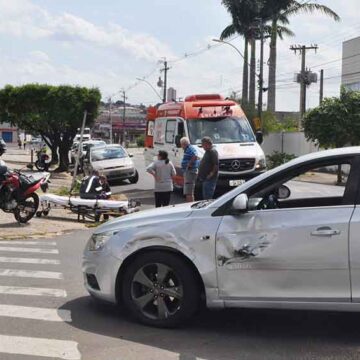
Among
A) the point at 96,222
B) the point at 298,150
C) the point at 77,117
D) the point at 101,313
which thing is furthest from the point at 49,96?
the point at 101,313

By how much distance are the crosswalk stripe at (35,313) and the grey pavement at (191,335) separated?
7 cm

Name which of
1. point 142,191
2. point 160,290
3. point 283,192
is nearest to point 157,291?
point 160,290

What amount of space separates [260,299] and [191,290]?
1.93 ft

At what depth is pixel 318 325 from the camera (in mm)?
5727

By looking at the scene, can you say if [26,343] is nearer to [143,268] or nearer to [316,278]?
[143,268]

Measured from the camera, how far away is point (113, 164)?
24688 mm

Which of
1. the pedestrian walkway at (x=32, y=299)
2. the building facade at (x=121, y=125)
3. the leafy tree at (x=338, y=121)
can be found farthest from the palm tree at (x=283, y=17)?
the building facade at (x=121, y=125)

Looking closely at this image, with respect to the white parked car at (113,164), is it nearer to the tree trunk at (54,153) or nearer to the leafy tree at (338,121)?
the leafy tree at (338,121)

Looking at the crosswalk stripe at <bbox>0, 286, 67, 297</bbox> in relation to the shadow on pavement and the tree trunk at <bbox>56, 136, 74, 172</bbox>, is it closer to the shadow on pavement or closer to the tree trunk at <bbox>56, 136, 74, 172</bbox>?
the shadow on pavement

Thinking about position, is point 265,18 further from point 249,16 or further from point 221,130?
point 221,130

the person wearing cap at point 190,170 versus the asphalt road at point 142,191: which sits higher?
the person wearing cap at point 190,170

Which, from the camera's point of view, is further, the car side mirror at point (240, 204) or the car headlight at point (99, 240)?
the car headlight at point (99, 240)

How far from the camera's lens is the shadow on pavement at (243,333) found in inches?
197

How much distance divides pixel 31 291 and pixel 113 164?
1780cm
